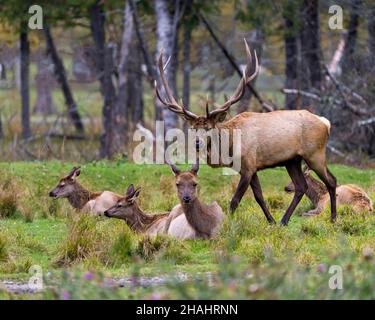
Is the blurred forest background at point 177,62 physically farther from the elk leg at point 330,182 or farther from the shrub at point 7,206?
the elk leg at point 330,182

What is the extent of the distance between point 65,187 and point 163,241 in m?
4.03

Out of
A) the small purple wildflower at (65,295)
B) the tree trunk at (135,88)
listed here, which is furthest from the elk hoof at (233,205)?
the tree trunk at (135,88)

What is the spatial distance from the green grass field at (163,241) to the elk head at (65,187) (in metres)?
0.12

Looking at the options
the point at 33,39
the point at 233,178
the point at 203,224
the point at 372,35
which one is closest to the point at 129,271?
the point at 203,224

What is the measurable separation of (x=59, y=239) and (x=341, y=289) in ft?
16.0

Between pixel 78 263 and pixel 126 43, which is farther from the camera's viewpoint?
pixel 126 43

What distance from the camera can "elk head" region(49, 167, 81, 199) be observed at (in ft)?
48.0

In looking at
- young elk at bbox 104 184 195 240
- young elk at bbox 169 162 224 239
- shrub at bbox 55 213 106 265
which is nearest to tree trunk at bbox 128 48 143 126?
young elk at bbox 104 184 195 240

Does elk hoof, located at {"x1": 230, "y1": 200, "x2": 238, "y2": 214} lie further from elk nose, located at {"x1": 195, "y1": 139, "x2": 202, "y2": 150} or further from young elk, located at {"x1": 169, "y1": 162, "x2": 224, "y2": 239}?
elk nose, located at {"x1": 195, "y1": 139, "x2": 202, "y2": 150}

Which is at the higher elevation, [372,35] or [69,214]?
[372,35]

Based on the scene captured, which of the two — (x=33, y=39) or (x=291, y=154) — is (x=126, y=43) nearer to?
(x=33, y=39)

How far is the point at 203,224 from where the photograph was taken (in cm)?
1198

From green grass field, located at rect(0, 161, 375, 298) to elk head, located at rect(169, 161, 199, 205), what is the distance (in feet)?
1.63
